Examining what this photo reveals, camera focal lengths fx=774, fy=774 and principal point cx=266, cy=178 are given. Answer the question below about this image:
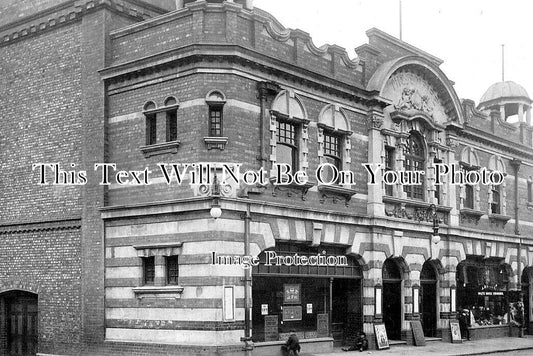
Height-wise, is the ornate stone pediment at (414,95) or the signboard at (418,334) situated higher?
the ornate stone pediment at (414,95)

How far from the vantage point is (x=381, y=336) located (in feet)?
91.5

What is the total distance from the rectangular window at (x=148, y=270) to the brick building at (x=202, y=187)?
60 mm

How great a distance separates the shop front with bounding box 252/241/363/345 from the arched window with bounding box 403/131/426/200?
4.87m

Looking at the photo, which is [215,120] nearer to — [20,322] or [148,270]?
[148,270]

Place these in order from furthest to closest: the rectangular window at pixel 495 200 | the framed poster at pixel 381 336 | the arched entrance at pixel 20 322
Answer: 1. the rectangular window at pixel 495 200
2. the framed poster at pixel 381 336
3. the arched entrance at pixel 20 322

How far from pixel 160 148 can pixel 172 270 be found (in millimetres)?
3665

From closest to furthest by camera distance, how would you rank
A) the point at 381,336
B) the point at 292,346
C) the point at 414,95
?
the point at 292,346 < the point at 381,336 < the point at 414,95

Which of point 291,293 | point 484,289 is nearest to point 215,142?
point 291,293

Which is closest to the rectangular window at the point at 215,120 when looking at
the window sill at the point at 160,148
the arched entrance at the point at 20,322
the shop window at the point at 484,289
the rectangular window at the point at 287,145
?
the window sill at the point at 160,148

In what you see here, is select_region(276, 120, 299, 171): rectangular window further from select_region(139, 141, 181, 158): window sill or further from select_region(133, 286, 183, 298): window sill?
select_region(133, 286, 183, 298): window sill

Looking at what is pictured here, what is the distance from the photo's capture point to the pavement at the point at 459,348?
26797 mm

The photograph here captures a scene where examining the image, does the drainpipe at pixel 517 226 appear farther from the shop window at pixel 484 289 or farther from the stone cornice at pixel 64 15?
the stone cornice at pixel 64 15

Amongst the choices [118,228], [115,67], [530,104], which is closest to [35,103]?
[115,67]

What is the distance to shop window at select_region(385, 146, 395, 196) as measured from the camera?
29831 millimetres
